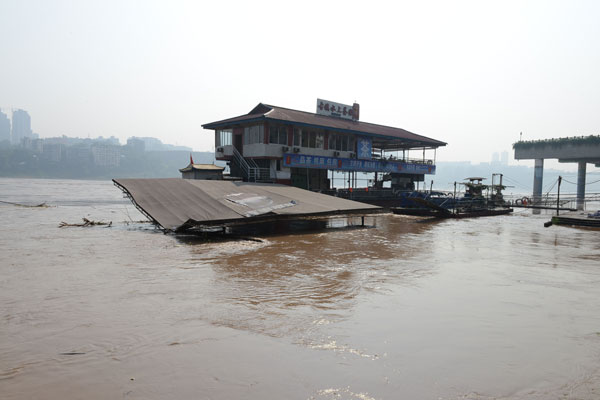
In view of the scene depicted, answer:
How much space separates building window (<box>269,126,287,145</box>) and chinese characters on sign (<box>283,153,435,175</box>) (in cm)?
174

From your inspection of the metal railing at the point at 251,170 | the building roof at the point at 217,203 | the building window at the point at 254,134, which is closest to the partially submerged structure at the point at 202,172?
the metal railing at the point at 251,170

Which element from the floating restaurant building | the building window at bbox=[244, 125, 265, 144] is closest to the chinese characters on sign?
the floating restaurant building

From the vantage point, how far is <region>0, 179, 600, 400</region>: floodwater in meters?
5.16

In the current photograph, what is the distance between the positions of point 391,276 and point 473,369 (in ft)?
19.5

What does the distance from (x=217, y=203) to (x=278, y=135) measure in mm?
15089

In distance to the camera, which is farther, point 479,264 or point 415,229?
point 415,229

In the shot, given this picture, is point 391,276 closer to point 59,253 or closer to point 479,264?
point 479,264

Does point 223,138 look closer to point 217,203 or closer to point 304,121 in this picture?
point 304,121

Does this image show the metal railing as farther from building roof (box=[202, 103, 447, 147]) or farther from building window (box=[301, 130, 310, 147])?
building window (box=[301, 130, 310, 147])

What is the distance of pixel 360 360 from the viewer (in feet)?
19.3

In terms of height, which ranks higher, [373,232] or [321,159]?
[321,159]

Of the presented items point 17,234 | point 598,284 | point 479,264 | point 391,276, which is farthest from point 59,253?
point 598,284

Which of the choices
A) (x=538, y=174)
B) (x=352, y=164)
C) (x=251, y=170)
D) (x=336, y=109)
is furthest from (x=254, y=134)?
(x=538, y=174)

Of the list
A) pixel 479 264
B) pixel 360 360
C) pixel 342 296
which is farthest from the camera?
pixel 479 264
